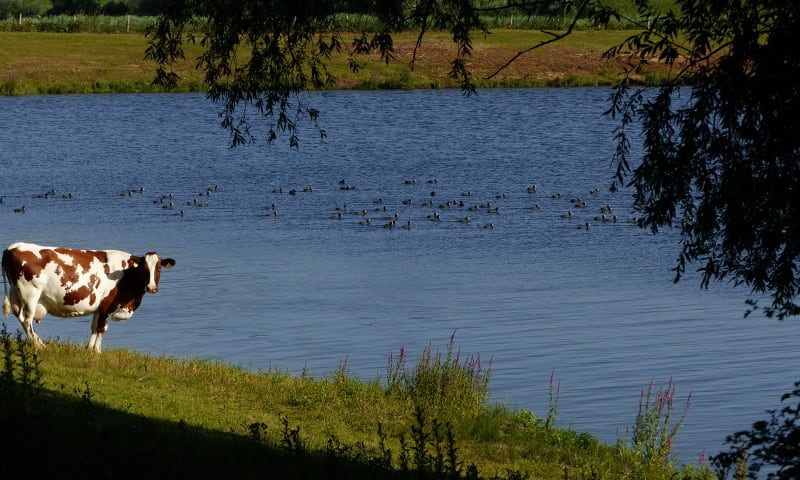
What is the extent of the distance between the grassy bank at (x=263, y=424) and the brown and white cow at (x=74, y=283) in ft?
2.34

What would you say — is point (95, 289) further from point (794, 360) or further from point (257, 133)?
point (257, 133)

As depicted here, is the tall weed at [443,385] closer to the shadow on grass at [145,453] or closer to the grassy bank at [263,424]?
the grassy bank at [263,424]

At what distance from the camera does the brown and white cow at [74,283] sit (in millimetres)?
19594

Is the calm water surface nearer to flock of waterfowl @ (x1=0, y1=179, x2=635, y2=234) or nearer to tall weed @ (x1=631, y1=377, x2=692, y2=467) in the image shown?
flock of waterfowl @ (x1=0, y1=179, x2=635, y2=234)

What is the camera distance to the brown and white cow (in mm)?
19594

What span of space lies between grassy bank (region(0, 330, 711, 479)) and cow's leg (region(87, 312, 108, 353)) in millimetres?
249

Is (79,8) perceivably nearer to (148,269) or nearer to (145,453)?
(148,269)

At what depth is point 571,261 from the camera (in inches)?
1342

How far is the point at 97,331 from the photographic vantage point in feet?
65.2

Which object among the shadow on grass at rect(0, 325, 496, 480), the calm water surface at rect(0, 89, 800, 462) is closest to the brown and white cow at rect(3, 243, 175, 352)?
the calm water surface at rect(0, 89, 800, 462)

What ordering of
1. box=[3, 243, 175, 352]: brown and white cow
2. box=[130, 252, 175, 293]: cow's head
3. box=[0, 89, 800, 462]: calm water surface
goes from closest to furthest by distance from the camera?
box=[3, 243, 175, 352]: brown and white cow
box=[130, 252, 175, 293]: cow's head
box=[0, 89, 800, 462]: calm water surface

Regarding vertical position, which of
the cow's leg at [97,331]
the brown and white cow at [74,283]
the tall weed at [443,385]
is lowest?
the tall weed at [443,385]

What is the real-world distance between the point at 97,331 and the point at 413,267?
14.5 m

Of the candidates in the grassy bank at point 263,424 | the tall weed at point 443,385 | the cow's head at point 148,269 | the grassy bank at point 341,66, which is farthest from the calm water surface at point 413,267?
the grassy bank at point 341,66
